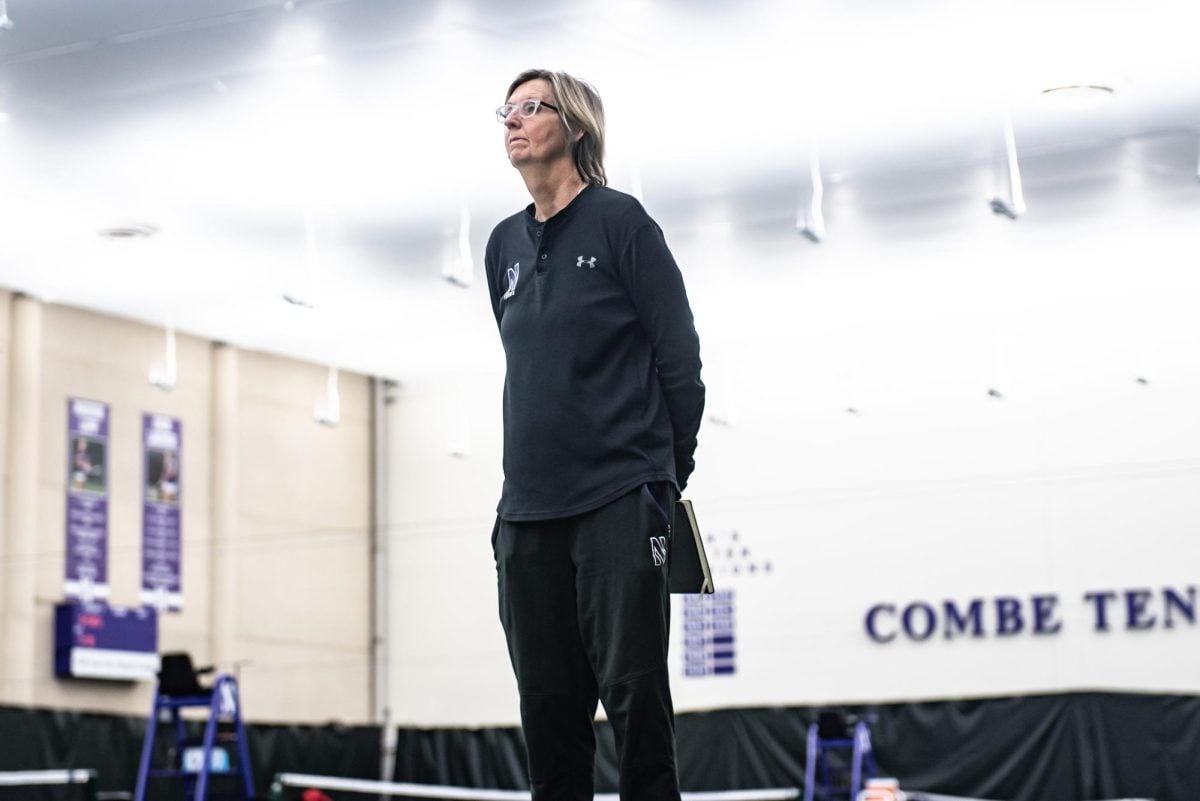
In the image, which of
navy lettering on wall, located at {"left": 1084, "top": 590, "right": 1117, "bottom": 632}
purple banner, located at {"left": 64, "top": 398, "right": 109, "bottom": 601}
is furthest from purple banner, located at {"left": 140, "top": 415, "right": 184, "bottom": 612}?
navy lettering on wall, located at {"left": 1084, "top": 590, "right": 1117, "bottom": 632}

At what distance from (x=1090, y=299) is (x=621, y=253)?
1454 centimetres

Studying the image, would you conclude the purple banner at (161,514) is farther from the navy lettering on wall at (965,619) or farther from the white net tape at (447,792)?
the navy lettering on wall at (965,619)

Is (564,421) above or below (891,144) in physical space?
below

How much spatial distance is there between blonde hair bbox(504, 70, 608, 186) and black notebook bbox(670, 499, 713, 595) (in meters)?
0.48

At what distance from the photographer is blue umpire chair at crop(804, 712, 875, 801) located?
1413 centimetres

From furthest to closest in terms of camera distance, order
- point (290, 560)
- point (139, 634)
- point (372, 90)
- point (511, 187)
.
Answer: point (290, 560), point (139, 634), point (511, 187), point (372, 90)

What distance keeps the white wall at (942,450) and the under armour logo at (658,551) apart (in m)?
12.1

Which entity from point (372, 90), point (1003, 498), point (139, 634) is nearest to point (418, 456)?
point (139, 634)

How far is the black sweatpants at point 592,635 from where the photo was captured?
91.5 inches

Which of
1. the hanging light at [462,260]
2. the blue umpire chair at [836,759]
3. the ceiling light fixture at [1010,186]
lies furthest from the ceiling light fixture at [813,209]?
the blue umpire chair at [836,759]

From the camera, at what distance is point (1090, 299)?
643 inches

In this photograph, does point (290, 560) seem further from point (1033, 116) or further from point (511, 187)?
point (1033, 116)

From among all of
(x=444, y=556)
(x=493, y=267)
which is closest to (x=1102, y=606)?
(x=444, y=556)

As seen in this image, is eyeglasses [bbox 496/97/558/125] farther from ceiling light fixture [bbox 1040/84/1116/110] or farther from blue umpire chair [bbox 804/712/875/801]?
blue umpire chair [bbox 804/712/875/801]
